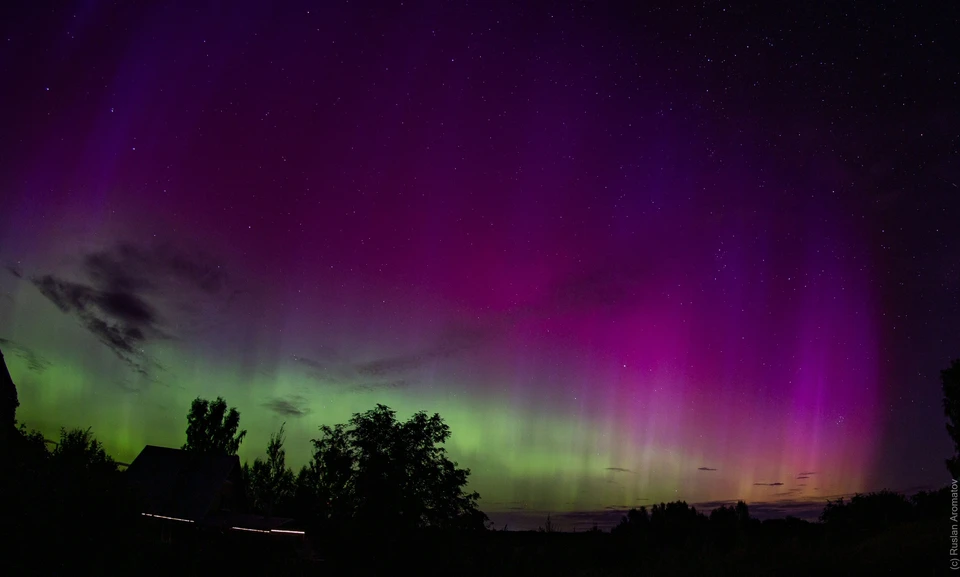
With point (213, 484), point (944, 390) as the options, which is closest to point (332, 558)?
point (213, 484)

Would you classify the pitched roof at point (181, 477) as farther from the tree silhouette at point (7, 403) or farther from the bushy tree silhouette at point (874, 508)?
the bushy tree silhouette at point (874, 508)

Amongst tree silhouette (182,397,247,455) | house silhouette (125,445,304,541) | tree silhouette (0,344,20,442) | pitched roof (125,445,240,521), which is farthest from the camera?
tree silhouette (182,397,247,455)

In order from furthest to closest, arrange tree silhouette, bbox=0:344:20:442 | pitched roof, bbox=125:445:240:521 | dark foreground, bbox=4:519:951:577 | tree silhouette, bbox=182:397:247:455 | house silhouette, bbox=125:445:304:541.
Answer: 1. tree silhouette, bbox=182:397:247:455
2. pitched roof, bbox=125:445:240:521
3. house silhouette, bbox=125:445:304:541
4. tree silhouette, bbox=0:344:20:442
5. dark foreground, bbox=4:519:951:577

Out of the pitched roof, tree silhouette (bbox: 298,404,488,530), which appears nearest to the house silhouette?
the pitched roof

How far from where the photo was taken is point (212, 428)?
78188 millimetres

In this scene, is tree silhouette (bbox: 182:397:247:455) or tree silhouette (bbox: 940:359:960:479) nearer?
tree silhouette (bbox: 940:359:960:479)

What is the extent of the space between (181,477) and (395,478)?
19474 millimetres

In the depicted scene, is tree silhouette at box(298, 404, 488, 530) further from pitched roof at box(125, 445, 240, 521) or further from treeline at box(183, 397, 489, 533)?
pitched roof at box(125, 445, 240, 521)

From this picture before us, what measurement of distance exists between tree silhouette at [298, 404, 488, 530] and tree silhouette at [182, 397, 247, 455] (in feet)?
167

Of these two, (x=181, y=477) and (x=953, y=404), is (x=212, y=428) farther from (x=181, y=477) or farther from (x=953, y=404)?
(x=953, y=404)

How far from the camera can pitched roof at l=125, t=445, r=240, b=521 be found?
39.0 meters

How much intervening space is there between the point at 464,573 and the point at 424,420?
13.0 m

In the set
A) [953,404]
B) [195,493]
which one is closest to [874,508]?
[953,404]

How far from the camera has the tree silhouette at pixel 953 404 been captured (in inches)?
1654
